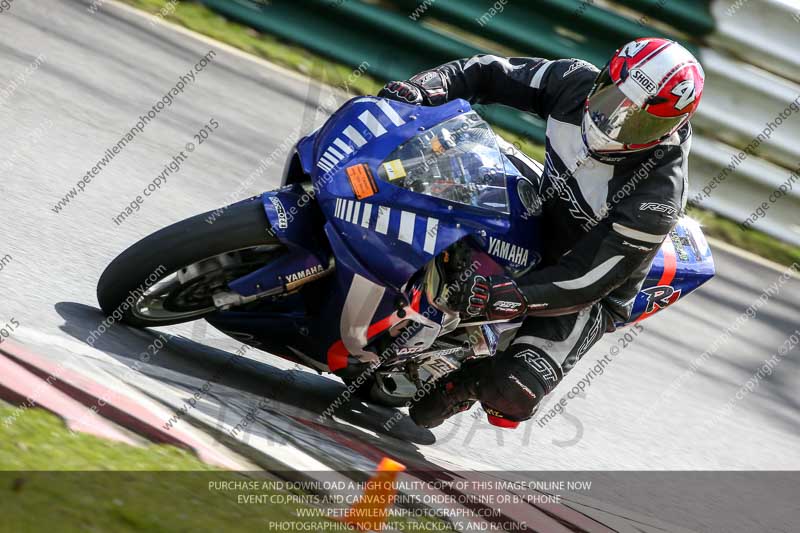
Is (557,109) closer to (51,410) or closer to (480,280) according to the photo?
(480,280)

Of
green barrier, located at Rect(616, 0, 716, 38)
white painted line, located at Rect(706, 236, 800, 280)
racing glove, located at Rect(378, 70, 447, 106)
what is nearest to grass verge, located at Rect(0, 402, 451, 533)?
racing glove, located at Rect(378, 70, 447, 106)

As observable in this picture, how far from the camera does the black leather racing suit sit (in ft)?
13.5

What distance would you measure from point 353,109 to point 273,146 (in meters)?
3.74

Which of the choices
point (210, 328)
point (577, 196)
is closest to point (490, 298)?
point (577, 196)

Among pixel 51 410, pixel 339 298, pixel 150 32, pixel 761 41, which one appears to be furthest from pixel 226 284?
pixel 761 41

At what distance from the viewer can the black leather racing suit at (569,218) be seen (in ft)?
13.5

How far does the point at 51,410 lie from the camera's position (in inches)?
126

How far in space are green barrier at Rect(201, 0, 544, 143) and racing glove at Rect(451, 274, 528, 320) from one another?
219 inches

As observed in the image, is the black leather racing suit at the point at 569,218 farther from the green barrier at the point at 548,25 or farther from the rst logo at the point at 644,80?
the green barrier at the point at 548,25

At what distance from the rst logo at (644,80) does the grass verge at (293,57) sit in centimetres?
532

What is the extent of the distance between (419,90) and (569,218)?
0.80 metres

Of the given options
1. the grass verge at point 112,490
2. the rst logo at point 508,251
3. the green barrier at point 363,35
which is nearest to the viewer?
the grass verge at point 112,490

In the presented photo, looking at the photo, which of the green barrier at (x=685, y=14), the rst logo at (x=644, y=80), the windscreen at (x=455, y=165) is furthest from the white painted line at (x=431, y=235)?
the green barrier at (x=685, y=14)

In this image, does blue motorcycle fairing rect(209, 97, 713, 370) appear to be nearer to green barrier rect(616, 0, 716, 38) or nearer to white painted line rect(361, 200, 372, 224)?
white painted line rect(361, 200, 372, 224)
